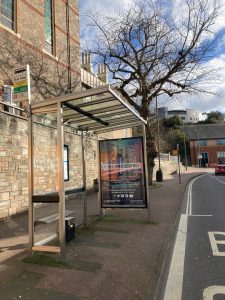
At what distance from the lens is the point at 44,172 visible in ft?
39.2

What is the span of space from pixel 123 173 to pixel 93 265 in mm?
4079

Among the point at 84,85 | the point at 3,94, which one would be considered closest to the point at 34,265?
the point at 3,94

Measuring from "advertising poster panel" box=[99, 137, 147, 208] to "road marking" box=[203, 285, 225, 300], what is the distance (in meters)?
4.20

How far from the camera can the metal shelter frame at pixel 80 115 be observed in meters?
5.36

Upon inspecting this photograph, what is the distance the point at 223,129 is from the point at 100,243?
82657mm

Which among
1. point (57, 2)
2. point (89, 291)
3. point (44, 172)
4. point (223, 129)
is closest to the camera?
point (89, 291)

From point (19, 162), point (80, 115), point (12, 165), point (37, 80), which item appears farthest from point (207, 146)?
point (80, 115)

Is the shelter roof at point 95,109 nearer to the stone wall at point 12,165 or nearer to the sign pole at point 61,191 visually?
the sign pole at point 61,191

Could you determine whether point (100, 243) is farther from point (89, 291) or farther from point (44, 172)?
point (44, 172)

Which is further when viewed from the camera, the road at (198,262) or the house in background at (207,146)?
the house in background at (207,146)

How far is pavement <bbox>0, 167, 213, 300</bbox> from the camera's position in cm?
398

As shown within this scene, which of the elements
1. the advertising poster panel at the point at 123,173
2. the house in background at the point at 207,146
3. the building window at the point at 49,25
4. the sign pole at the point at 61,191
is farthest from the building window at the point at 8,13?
the house in background at the point at 207,146

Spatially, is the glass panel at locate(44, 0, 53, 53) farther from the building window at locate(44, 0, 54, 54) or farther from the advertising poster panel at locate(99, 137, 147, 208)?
the advertising poster panel at locate(99, 137, 147, 208)

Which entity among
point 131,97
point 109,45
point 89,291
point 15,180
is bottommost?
point 89,291
